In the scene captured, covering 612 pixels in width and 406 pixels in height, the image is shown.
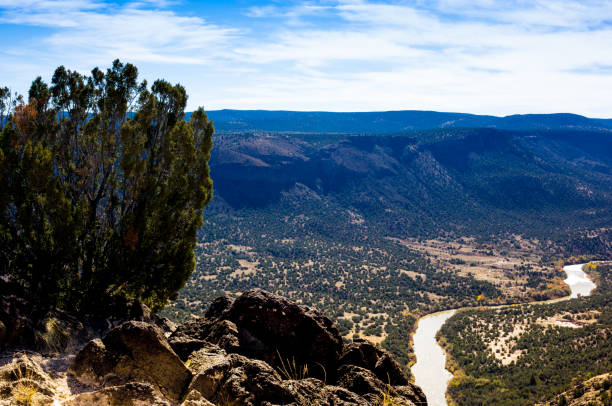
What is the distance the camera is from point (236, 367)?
8.45 metres

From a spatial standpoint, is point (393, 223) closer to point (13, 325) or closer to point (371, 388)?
point (371, 388)

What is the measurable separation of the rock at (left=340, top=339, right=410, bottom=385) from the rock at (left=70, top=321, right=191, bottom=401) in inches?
173

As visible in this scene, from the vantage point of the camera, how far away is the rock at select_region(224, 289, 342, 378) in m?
10.6

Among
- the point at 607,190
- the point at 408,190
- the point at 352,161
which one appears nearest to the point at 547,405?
the point at 408,190

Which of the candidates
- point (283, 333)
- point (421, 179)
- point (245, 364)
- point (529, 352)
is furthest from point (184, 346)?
point (421, 179)

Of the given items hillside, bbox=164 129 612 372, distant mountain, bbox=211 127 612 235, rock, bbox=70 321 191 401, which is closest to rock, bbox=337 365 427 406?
rock, bbox=70 321 191 401

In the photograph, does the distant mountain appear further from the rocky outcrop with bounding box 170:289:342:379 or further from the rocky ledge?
the rocky ledge

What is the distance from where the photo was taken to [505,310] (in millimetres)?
71250

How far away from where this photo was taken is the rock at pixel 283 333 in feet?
34.9

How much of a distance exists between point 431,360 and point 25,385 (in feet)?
172

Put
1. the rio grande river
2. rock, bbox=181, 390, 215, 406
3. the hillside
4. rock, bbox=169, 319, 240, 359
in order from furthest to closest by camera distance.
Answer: the hillside, the rio grande river, rock, bbox=169, 319, 240, 359, rock, bbox=181, 390, 215, 406

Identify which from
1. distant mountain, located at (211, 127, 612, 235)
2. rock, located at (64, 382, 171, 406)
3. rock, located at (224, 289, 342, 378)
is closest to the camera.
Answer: rock, located at (64, 382, 171, 406)

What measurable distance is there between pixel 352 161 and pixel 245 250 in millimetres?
78825

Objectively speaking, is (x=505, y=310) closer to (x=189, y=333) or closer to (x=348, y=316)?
(x=348, y=316)
